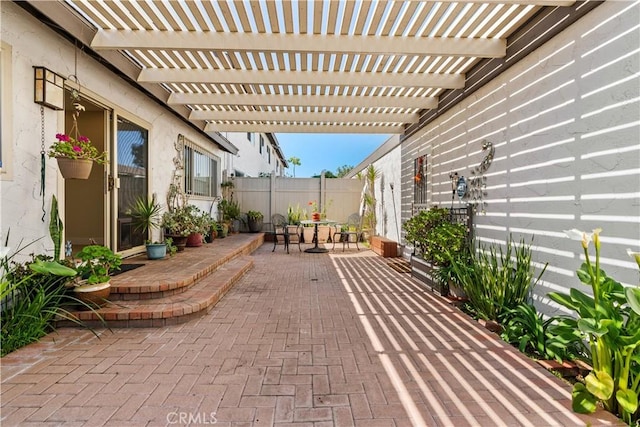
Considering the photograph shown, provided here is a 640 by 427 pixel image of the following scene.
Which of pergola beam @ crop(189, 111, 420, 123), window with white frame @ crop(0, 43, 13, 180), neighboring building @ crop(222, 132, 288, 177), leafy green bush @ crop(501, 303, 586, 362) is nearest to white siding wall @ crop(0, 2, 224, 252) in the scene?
window with white frame @ crop(0, 43, 13, 180)

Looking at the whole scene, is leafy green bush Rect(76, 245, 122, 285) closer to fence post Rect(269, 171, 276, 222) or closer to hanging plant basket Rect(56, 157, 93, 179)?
hanging plant basket Rect(56, 157, 93, 179)

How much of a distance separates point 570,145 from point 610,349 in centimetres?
168

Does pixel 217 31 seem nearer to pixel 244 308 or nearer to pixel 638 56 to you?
pixel 244 308

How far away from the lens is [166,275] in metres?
3.91

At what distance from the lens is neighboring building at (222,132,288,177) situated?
11532 mm

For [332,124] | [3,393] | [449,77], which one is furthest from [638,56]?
[332,124]

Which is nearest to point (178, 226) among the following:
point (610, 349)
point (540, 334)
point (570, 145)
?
point (540, 334)

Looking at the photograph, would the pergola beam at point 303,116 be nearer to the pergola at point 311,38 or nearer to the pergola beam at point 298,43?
the pergola at point 311,38

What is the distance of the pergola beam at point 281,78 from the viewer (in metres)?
4.64

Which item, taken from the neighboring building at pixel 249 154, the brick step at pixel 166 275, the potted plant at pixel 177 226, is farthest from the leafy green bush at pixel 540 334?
the neighboring building at pixel 249 154

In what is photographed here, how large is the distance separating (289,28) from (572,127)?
2904mm

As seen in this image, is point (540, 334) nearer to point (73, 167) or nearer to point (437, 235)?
point (437, 235)

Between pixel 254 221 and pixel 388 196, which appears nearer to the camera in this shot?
pixel 388 196

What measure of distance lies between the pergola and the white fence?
19.3 feet
